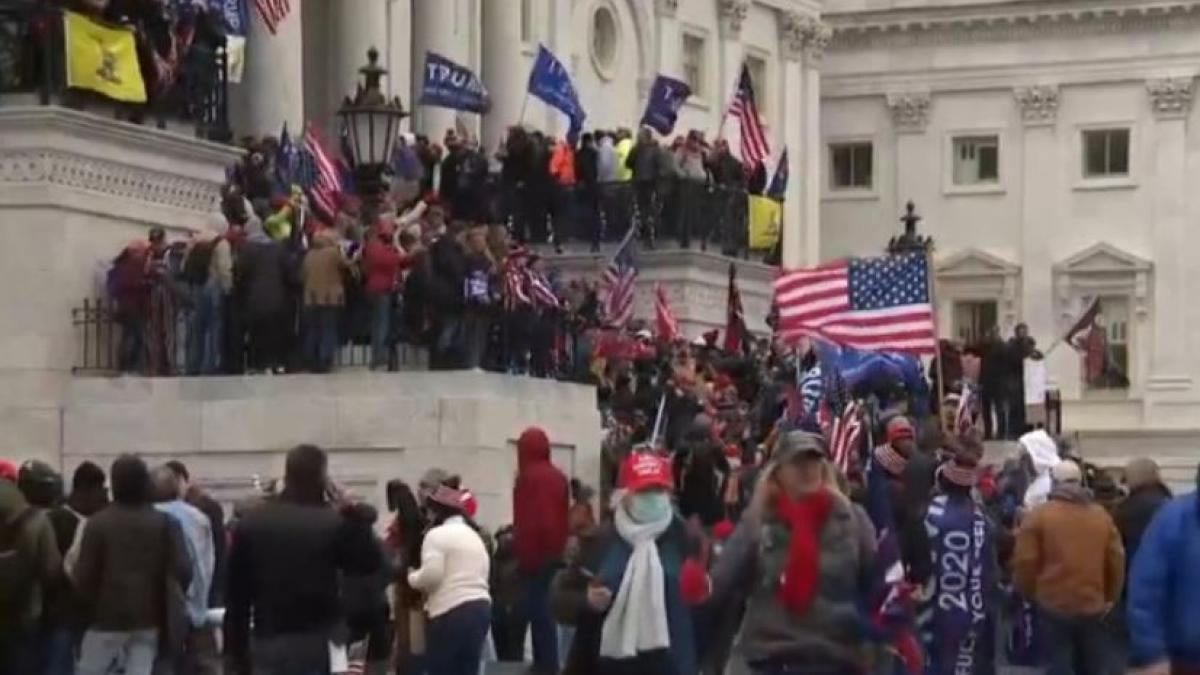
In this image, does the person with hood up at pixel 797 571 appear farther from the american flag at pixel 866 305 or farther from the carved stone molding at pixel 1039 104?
the carved stone molding at pixel 1039 104

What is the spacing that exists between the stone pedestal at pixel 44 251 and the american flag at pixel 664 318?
1097 centimetres

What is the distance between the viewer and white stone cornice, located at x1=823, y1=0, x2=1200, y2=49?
64.0m

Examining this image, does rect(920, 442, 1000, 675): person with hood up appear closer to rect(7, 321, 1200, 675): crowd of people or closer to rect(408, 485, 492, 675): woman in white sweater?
rect(7, 321, 1200, 675): crowd of people

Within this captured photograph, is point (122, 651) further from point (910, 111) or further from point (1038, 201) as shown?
point (910, 111)

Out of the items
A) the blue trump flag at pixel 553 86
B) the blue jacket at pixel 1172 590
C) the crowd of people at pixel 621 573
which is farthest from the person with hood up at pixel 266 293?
the blue jacket at pixel 1172 590

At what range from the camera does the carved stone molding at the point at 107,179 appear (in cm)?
2777

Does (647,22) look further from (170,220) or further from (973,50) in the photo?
(170,220)

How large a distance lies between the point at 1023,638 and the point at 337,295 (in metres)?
6.46

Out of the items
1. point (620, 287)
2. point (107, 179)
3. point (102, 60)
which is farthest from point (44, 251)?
point (620, 287)

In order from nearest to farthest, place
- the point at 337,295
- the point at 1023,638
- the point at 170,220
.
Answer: the point at 1023,638 → the point at 337,295 → the point at 170,220

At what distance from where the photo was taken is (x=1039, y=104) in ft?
213

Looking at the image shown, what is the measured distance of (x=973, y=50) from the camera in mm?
65688

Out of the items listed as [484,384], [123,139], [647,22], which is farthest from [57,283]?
[647,22]

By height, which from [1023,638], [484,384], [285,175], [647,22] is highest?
[647,22]
